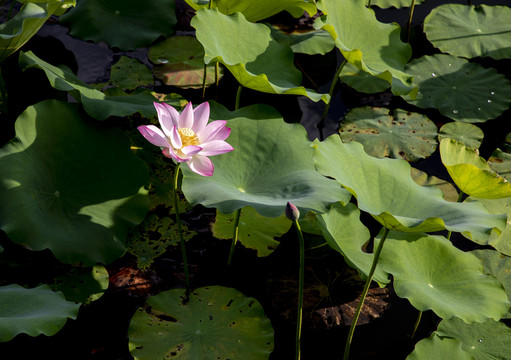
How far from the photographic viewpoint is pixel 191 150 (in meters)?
1.82

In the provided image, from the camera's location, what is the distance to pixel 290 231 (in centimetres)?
261

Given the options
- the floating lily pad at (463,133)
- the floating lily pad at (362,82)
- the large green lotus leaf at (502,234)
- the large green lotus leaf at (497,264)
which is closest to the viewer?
the large green lotus leaf at (497,264)

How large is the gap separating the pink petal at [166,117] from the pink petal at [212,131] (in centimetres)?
11

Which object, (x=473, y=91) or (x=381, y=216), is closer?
(x=381, y=216)

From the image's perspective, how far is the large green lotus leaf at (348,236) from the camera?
6.75ft

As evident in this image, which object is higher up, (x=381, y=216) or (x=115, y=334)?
(x=381, y=216)

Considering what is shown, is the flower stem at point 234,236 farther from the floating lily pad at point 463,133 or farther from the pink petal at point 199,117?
the floating lily pad at point 463,133

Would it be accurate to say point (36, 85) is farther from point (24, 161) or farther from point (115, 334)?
point (115, 334)

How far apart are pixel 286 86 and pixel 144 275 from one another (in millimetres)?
1130

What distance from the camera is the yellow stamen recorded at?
194 centimetres

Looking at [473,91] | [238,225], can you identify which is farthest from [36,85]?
[473,91]

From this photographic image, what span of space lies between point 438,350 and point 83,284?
1.38 meters

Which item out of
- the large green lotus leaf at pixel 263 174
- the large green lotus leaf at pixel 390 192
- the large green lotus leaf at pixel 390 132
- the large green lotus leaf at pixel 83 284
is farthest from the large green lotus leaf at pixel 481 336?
the large green lotus leaf at pixel 83 284

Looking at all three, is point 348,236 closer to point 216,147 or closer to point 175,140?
point 216,147
